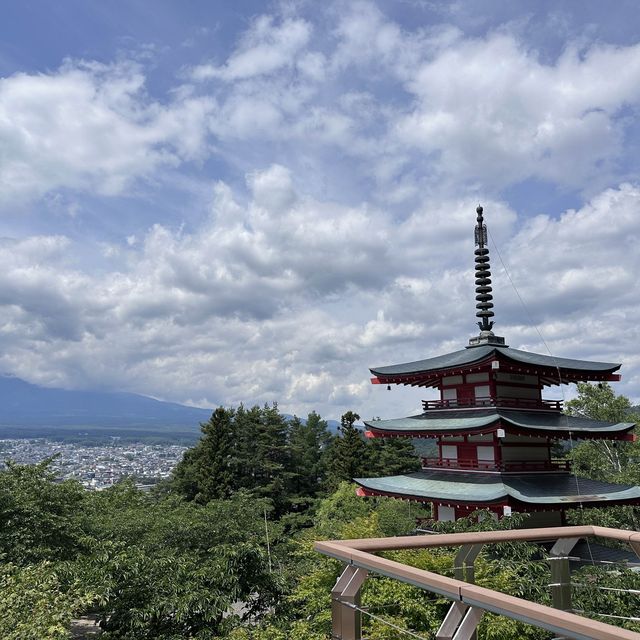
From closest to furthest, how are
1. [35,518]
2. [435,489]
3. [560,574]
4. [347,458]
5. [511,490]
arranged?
[560,574] < [35,518] < [511,490] < [435,489] < [347,458]

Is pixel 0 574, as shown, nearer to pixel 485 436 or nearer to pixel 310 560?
pixel 310 560

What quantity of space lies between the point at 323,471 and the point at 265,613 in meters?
34.8

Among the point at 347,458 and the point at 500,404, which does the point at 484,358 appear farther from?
the point at 347,458

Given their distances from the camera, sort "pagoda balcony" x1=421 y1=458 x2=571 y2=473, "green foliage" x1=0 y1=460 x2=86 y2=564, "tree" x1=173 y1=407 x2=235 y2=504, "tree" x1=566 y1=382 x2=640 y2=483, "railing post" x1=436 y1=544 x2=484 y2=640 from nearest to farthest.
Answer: "railing post" x1=436 y1=544 x2=484 y2=640
"green foliage" x1=0 y1=460 x2=86 y2=564
"pagoda balcony" x1=421 y1=458 x2=571 y2=473
"tree" x1=566 y1=382 x2=640 y2=483
"tree" x1=173 y1=407 x2=235 y2=504

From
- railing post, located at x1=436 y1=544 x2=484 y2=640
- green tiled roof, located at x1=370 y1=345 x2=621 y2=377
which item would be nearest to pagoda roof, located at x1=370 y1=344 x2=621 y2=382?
green tiled roof, located at x1=370 y1=345 x2=621 y2=377

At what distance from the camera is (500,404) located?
1816 cm

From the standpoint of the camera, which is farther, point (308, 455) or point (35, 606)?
point (308, 455)

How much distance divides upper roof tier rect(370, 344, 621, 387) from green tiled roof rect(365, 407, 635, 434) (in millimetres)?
1364

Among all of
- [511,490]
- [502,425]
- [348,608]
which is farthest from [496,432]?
[348,608]

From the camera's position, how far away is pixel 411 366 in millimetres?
21406

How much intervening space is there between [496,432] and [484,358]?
2338 mm

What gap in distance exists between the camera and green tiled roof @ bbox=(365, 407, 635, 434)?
1716cm

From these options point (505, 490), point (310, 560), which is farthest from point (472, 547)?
point (505, 490)

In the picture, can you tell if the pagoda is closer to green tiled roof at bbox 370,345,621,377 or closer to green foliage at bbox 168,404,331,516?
green tiled roof at bbox 370,345,621,377
